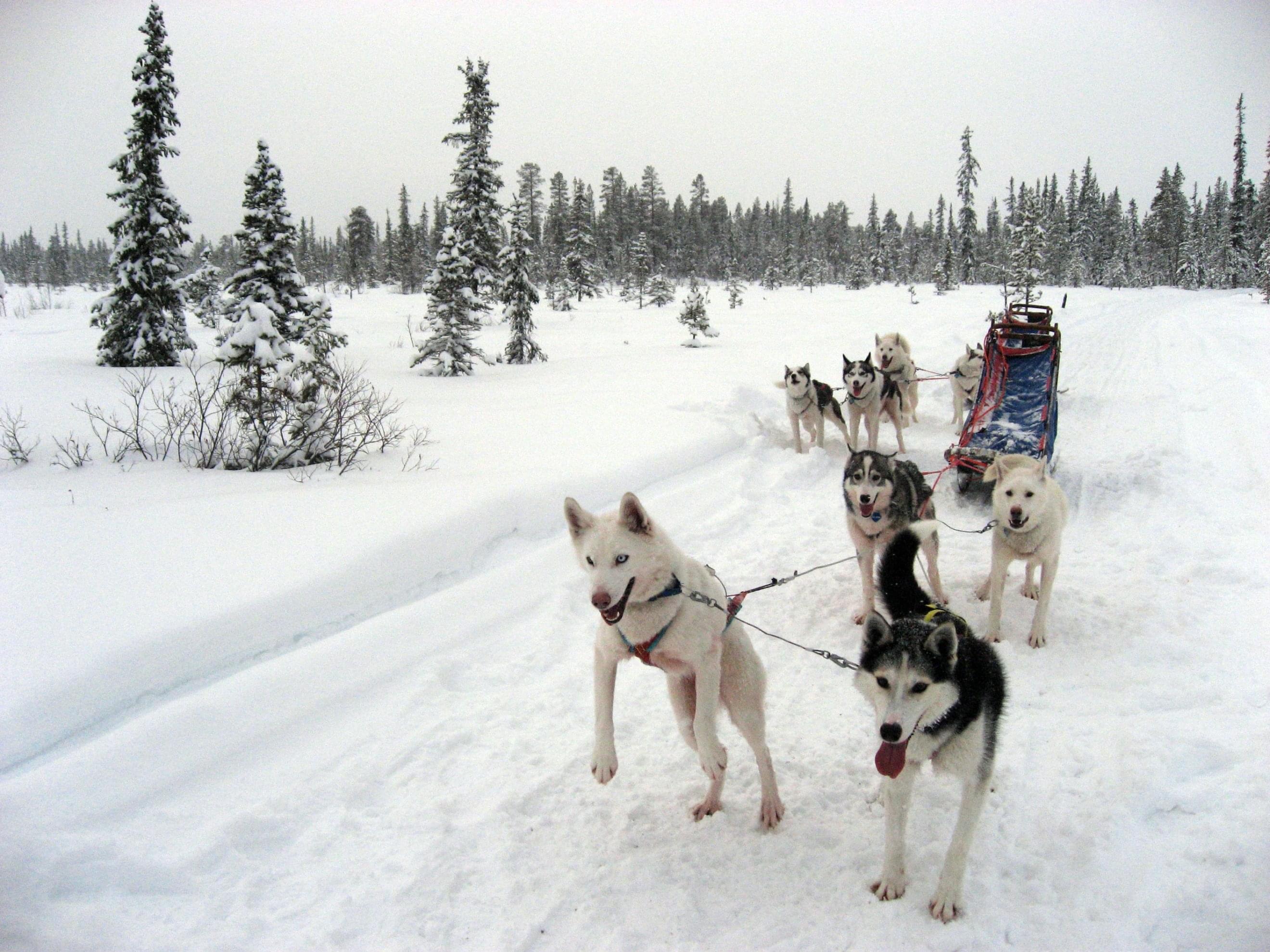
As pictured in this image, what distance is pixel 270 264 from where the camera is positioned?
1583 centimetres

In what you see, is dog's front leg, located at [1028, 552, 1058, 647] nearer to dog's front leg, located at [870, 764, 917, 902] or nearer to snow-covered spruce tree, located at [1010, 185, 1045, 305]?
dog's front leg, located at [870, 764, 917, 902]

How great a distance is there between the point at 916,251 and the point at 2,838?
71.8 meters

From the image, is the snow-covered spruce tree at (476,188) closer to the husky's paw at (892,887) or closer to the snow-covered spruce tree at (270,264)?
the snow-covered spruce tree at (270,264)

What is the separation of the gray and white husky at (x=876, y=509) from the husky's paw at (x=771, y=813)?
6.62ft

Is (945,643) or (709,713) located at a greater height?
(945,643)

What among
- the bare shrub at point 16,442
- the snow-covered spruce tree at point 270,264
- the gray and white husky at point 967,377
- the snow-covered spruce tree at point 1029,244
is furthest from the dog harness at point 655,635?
the snow-covered spruce tree at point 1029,244

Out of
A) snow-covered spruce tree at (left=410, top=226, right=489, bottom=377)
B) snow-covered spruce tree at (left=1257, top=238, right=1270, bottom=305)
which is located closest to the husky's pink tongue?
snow-covered spruce tree at (left=410, top=226, right=489, bottom=377)

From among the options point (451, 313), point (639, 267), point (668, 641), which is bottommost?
point (668, 641)

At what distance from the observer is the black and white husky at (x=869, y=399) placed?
834 centimetres

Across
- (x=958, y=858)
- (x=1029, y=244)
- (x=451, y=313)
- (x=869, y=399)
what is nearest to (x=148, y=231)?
(x=451, y=313)

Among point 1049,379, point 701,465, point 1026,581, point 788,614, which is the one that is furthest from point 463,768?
point 1049,379

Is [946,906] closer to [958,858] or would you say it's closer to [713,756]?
[958,858]

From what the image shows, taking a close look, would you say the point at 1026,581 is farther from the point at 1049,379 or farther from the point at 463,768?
the point at 463,768

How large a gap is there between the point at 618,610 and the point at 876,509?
8.66 feet
